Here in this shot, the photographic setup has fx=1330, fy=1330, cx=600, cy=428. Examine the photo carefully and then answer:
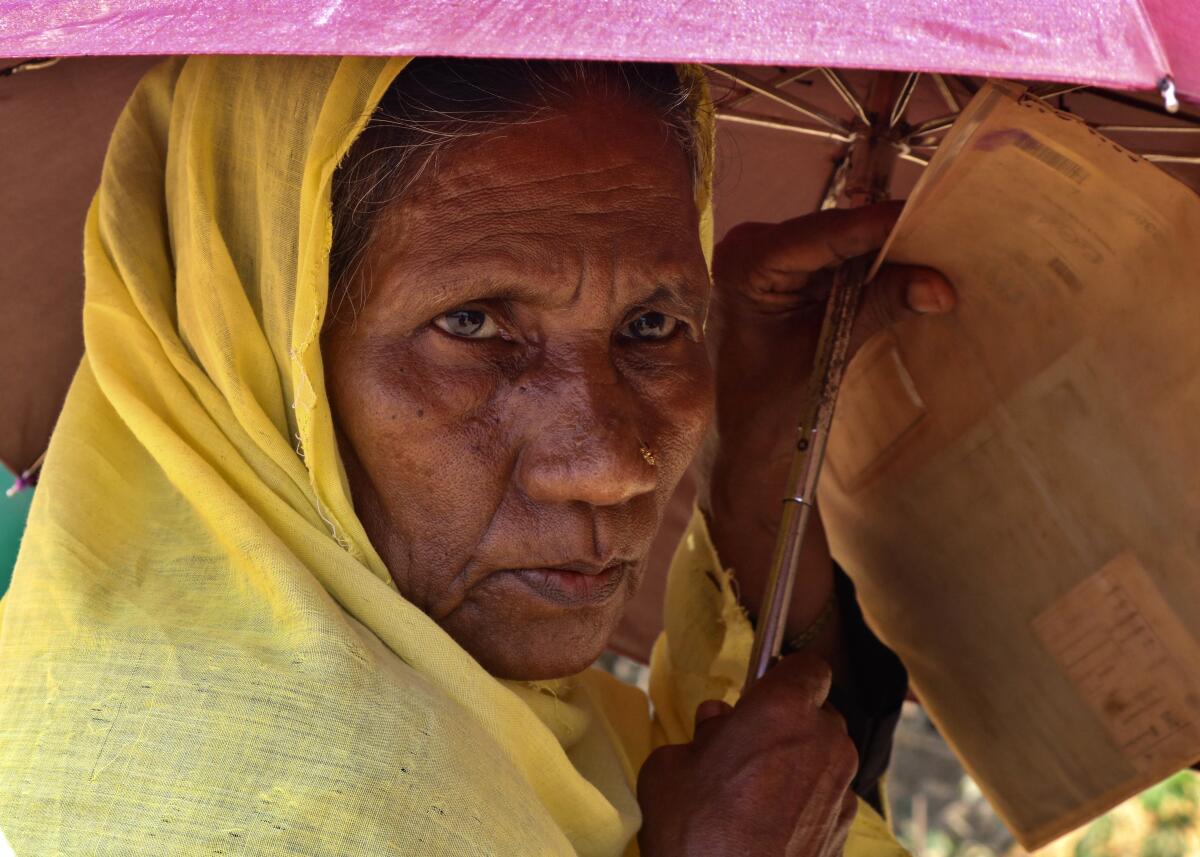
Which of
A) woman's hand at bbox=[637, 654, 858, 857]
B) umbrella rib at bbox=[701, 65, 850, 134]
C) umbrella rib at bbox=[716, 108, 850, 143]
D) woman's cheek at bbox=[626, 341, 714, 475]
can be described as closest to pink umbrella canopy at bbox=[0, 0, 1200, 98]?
woman's cheek at bbox=[626, 341, 714, 475]

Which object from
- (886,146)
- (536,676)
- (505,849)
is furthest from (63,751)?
(886,146)

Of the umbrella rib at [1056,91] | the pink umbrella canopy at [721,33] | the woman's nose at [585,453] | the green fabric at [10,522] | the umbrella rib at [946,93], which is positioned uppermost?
the pink umbrella canopy at [721,33]

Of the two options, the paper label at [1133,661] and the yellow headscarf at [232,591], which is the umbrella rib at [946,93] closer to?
the paper label at [1133,661]

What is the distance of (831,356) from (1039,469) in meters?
0.42

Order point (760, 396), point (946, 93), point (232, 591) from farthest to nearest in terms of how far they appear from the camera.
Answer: point (760, 396) → point (946, 93) → point (232, 591)

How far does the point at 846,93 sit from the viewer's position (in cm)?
258

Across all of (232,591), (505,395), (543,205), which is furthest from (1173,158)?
(232,591)

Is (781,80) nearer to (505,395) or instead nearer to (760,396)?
(760,396)

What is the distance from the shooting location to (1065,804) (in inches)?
94.9

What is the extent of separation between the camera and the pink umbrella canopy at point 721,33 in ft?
3.44

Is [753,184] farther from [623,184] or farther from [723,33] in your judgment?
[723,33]

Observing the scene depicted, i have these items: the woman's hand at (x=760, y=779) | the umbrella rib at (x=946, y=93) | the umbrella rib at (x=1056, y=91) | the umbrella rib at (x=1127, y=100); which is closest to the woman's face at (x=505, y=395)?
the woman's hand at (x=760, y=779)

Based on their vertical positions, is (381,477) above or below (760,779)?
above

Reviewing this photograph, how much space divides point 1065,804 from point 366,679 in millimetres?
1486
